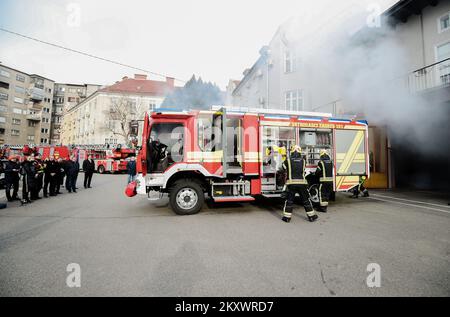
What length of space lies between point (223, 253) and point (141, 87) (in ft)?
126

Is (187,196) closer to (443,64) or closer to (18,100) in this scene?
(443,64)

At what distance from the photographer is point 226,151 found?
4.98 m

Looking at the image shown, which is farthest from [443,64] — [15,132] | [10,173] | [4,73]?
[4,73]

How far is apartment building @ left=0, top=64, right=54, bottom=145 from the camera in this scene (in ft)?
134

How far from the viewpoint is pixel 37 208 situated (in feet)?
18.7

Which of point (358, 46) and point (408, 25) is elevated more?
point (408, 25)

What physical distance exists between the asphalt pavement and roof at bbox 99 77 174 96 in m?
33.5

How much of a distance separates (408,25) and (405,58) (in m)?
1.70

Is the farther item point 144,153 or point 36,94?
point 36,94

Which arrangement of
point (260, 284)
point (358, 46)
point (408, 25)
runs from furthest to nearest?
point (408, 25) → point (358, 46) → point (260, 284)

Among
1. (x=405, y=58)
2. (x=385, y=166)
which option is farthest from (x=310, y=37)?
(x=385, y=166)

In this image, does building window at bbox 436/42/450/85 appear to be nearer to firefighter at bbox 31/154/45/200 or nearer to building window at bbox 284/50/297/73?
building window at bbox 284/50/297/73

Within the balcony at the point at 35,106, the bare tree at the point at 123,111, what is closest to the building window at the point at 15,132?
the balcony at the point at 35,106

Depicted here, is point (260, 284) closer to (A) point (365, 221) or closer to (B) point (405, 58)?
(A) point (365, 221)
